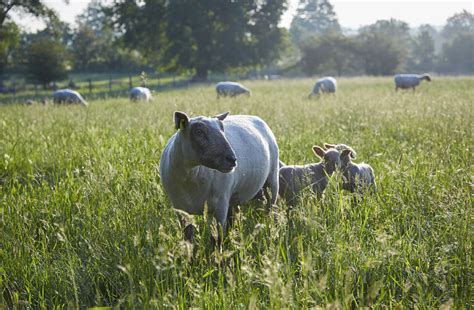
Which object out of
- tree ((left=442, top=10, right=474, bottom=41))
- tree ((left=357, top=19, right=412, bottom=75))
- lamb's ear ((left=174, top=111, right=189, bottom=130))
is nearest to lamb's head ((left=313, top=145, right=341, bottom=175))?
lamb's ear ((left=174, top=111, right=189, bottom=130))

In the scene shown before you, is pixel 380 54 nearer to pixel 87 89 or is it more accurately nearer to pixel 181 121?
pixel 87 89

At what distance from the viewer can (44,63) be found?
40812 millimetres

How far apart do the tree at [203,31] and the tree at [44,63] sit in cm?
697

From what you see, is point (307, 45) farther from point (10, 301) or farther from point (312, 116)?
point (10, 301)

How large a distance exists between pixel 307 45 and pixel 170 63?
28608 millimetres

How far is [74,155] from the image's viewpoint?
18.3ft

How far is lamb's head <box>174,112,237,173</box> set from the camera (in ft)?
9.27

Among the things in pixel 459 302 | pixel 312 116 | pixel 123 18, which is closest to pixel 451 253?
pixel 459 302

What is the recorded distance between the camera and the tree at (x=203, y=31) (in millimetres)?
40125

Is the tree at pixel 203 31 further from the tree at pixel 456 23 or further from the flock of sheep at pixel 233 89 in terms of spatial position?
the tree at pixel 456 23

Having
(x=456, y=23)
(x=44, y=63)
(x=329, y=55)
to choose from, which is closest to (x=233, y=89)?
(x=44, y=63)

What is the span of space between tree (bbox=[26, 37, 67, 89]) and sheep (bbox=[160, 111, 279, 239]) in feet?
137

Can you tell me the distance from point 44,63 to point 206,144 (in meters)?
42.7

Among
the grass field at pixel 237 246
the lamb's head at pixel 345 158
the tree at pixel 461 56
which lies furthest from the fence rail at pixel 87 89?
the tree at pixel 461 56
